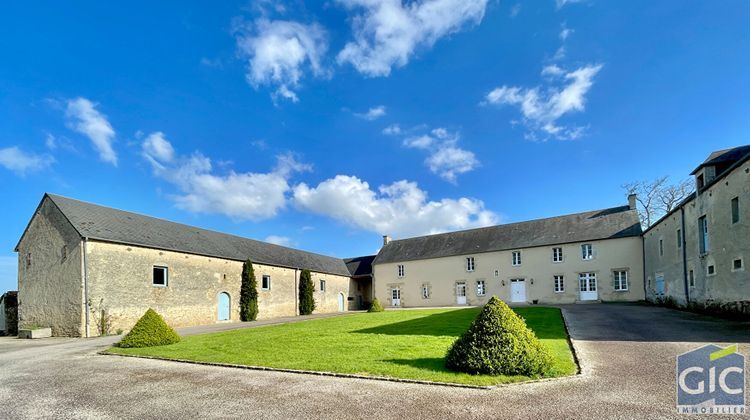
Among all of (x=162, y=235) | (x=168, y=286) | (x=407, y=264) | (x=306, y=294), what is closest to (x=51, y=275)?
(x=168, y=286)

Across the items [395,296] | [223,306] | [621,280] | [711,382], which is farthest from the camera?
[395,296]

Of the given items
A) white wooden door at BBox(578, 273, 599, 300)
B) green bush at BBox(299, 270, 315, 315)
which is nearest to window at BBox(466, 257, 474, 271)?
white wooden door at BBox(578, 273, 599, 300)

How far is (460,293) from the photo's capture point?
103 ft

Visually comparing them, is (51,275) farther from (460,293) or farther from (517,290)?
(517,290)

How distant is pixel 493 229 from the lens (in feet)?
108

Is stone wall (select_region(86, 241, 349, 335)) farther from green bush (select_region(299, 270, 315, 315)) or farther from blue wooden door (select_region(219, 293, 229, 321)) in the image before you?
green bush (select_region(299, 270, 315, 315))

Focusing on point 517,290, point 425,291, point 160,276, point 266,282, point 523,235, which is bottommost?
point 425,291

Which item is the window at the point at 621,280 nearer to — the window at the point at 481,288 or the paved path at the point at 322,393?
the window at the point at 481,288

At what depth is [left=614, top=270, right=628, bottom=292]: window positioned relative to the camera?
2525 cm

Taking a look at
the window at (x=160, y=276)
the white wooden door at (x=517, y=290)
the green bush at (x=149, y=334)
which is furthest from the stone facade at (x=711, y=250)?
the window at (x=160, y=276)

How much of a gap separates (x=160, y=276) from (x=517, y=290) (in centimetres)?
2325

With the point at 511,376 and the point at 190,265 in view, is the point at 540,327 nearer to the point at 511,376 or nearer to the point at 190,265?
the point at 511,376

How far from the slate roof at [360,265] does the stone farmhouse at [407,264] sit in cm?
96

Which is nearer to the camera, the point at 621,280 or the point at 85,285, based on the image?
the point at 85,285
